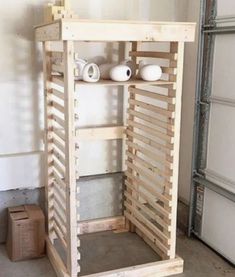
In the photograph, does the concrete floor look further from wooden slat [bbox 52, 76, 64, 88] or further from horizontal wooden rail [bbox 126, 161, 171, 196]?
wooden slat [bbox 52, 76, 64, 88]

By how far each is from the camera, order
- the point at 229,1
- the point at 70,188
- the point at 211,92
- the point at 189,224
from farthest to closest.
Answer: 1. the point at 189,224
2. the point at 211,92
3. the point at 229,1
4. the point at 70,188

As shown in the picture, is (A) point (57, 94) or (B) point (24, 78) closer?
(A) point (57, 94)

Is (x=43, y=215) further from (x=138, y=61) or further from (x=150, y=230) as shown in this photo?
(x=138, y=61)

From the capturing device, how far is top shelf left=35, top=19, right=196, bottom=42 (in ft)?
7.04

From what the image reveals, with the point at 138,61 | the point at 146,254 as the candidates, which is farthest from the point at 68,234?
the point at 138,61

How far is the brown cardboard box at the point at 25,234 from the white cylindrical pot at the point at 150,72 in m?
1.25

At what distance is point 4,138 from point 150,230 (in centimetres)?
131

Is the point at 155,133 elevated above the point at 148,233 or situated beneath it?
elevated above

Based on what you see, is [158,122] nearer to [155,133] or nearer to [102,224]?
[155,133]

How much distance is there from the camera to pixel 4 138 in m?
2.96

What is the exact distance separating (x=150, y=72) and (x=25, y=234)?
4.70 feet

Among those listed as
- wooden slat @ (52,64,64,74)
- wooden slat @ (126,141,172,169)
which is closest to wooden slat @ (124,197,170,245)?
wooden slat @ (126,141,172,169)

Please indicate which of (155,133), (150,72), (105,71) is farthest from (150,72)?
(155,133)

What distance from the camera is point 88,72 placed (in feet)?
8.11
